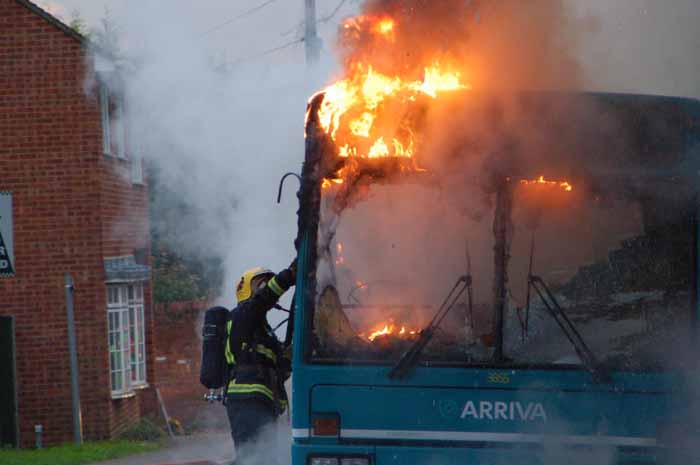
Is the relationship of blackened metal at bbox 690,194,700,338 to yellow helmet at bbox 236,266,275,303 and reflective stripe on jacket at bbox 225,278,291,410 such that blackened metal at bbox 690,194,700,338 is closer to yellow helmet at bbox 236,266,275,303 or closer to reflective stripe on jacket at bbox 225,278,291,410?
reflective stripe on jacket at bbox 225,278,291,410

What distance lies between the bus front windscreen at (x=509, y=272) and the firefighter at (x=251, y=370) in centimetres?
153

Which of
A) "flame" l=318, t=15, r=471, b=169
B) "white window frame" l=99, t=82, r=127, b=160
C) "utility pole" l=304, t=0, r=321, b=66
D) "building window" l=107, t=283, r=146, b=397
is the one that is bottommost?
"building window" l=107, t=283, r=146, b=397

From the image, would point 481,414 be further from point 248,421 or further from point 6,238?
point 6,238

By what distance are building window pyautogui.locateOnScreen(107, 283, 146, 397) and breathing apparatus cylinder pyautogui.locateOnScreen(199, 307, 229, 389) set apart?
8387mm

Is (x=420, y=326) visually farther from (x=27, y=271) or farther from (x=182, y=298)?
(x=182, y=298)

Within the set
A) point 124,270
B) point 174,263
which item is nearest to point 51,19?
point 124,270

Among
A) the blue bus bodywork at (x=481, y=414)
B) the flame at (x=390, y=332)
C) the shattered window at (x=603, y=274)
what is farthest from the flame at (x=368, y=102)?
the blue bus bodywork at (x=481, y=414)

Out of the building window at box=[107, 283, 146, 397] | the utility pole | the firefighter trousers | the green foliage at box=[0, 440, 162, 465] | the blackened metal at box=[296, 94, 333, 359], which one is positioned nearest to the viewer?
the blackened metal at box=[296, 94, 333, 359]

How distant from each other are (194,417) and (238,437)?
12.3 meters

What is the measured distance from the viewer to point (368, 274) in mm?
6453

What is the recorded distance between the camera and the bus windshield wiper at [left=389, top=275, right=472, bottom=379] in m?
6.17

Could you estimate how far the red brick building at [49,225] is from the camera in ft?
51.7

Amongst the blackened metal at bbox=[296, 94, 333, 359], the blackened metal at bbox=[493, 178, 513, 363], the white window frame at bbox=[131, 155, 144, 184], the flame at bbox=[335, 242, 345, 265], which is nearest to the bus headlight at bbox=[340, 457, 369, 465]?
the blackened metal at bbox=[296, 94, 333, 359]

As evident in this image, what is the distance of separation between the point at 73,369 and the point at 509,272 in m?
9.65
